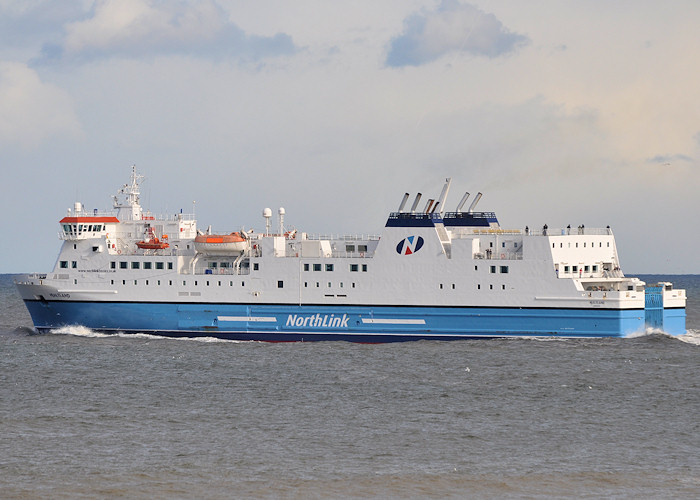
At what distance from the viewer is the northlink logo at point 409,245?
39938 millimetres

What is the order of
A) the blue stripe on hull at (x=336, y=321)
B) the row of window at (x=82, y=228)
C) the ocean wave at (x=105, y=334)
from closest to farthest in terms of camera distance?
the blue stripe on hull at (x=336, y=321), the ocean wave at (x=105, y=334), the row of window at (x=82, y=228)

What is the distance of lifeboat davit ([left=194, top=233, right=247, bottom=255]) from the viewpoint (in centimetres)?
4108

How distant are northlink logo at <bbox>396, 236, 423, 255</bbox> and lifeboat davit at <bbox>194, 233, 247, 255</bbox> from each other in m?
6.56

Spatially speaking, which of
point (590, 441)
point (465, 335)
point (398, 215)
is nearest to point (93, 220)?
point (398, 215)

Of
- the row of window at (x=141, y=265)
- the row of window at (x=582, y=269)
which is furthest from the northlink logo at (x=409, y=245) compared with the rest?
the row of window at (x=141, y=265)

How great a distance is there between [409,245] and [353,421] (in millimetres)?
16415

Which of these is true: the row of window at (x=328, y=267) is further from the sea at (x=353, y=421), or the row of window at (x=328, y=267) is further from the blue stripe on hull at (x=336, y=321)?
the sea at (x=353, y=421)

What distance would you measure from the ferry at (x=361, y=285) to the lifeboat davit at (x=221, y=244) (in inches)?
1.8

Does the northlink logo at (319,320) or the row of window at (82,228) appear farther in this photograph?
the row of window at (82,228)

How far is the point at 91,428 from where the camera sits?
2356cm

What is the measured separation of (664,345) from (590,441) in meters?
16.9

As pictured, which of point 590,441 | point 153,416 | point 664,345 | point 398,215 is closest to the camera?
point 590,441

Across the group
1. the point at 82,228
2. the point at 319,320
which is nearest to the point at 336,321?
the point at 319,320

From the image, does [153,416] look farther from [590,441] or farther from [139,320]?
[139,320]
